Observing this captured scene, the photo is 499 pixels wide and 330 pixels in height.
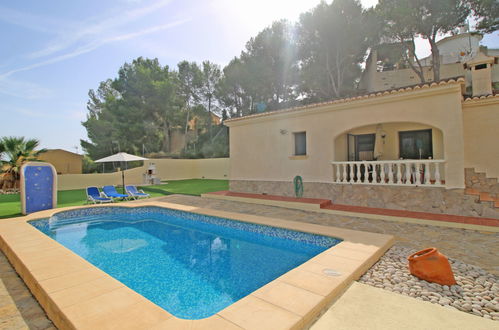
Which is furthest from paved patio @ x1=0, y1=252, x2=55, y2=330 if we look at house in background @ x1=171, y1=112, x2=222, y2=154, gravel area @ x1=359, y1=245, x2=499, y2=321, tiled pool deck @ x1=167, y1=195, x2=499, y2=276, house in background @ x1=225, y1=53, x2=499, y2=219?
house in background @ x1=171, y1=112, x2=222, y2=154

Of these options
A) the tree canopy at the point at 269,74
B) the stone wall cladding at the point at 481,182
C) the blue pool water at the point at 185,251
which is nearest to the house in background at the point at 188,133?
the tree canopy at the point at 269,74

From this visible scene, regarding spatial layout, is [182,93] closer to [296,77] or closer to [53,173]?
[296,77]

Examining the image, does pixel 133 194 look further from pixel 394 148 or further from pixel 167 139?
pixel 167 139

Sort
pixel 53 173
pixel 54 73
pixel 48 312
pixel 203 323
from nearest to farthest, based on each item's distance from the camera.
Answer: pixel 203 323
pixel 48 312
pixel 53 173
pixel 54 73

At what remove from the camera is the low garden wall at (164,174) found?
21.1 metres

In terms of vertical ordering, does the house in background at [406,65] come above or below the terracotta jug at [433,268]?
above

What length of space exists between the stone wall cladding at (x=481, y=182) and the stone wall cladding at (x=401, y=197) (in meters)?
2.61

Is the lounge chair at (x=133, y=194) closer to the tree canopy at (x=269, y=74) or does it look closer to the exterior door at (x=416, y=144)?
the tree canopy at (x=269, y=74)

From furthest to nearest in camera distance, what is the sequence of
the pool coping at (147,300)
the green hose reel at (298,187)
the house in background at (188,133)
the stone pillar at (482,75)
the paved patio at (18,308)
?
the house in background at (188,133) < the green hose reel at (298,187) < the stone pillar at (482,75) < the paved patio at (18,308) < the pool coping at (147,300)

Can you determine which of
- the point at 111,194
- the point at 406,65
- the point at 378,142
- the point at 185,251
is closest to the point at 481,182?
the point at 378,142

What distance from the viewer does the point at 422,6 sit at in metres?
19.5

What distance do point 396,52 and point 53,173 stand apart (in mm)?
26872

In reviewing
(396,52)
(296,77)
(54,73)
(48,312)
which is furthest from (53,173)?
(396,52)

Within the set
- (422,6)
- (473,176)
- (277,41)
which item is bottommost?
(473,176)
